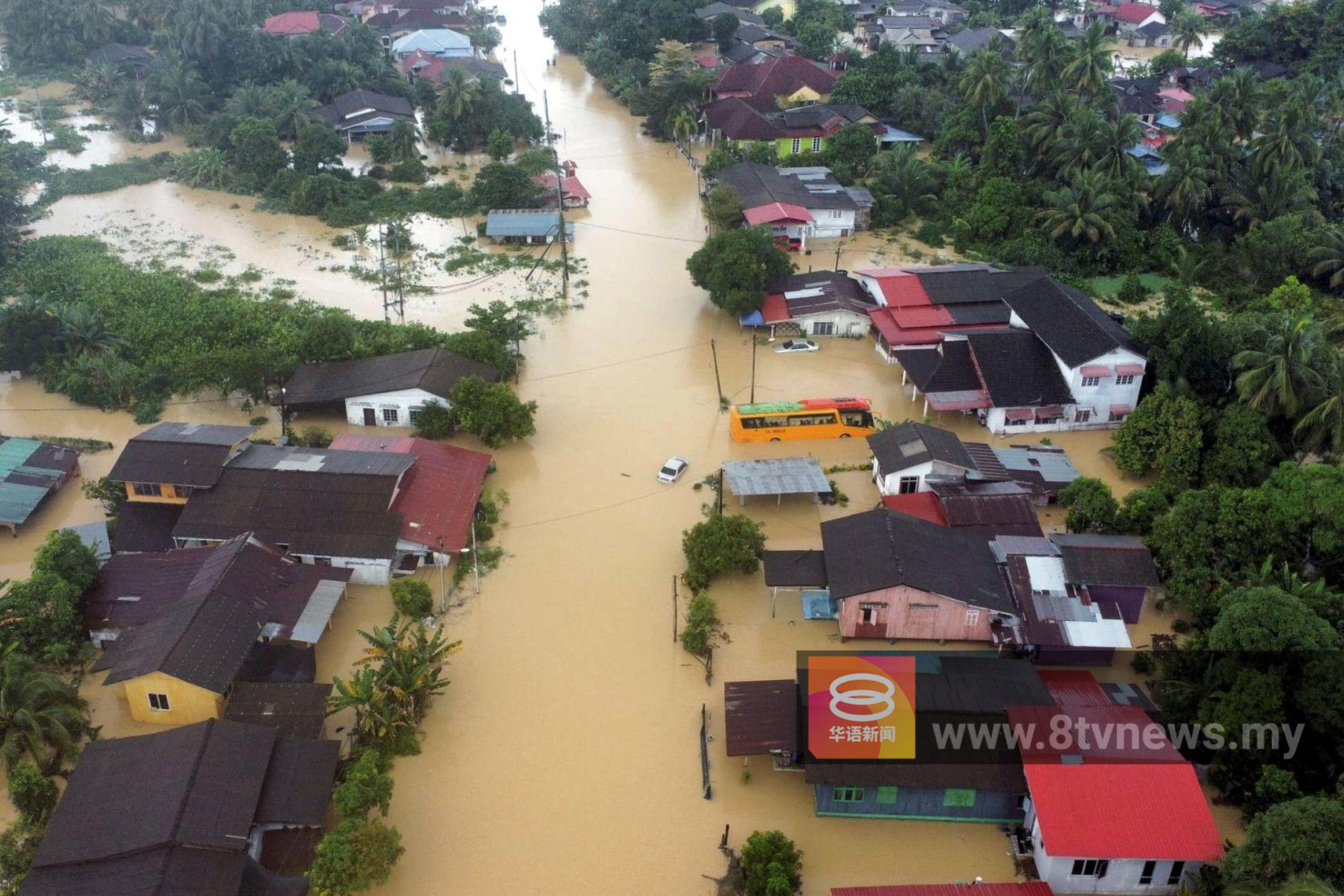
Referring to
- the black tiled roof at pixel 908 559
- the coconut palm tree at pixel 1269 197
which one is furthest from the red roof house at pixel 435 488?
the coconut palm tree at pixel 1269 197

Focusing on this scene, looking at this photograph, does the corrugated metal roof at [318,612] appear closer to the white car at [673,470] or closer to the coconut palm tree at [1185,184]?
the white car at [673,470]

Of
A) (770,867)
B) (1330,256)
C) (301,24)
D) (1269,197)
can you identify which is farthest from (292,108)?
(770,867)

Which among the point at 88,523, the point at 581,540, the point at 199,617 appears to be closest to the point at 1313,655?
the point at 581,540

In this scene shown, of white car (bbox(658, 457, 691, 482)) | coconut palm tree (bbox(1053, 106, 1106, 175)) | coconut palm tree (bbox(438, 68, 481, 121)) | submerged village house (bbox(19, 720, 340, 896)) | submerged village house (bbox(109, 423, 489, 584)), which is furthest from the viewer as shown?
coconut palm tree (bbox(438, 68, 481, 121))

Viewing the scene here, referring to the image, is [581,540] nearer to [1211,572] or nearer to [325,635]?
[325,635]

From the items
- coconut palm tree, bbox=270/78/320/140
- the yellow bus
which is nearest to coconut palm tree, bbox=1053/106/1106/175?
the yellow bus

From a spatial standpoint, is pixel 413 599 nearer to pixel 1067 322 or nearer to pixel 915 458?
A: pixel 915 458

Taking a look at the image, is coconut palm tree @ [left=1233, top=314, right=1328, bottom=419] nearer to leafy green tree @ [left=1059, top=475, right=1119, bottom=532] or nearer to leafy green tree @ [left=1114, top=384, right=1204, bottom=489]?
leafy green tree @ [left=1114, top=384, right=1204, bottom=489]
